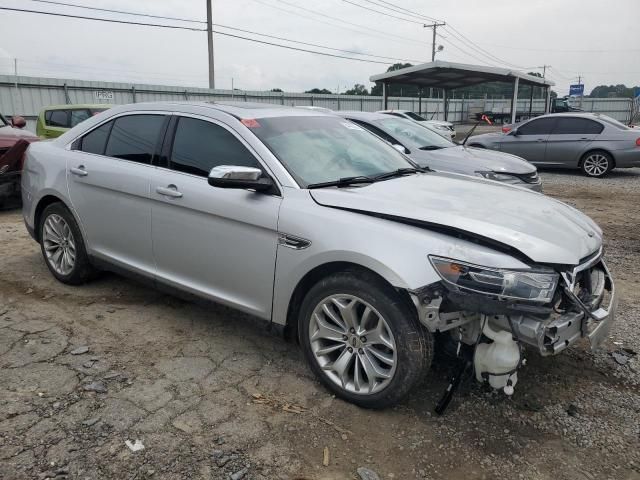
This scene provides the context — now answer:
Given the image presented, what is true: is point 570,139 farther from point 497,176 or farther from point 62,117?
point 62,117

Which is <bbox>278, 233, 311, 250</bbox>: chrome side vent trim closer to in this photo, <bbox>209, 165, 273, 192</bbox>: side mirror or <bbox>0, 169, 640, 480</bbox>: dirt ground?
<bbox>209, 165, 273, 192</bbox>: side mirror

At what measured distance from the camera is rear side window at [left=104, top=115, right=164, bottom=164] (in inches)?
156

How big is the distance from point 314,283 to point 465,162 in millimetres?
4808

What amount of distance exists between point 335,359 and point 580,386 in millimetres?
1525

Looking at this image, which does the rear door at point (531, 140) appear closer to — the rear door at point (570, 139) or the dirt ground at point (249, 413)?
the rear door at point (570, 139)

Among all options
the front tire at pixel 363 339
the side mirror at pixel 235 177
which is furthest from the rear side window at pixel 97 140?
the front tire at pixel 363 339

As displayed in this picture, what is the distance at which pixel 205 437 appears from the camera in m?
2.72

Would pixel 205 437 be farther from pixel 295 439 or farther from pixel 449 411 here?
pixel 449 411

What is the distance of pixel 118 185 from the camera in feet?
13.1

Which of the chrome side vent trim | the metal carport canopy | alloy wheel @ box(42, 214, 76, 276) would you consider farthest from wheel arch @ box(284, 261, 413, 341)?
the metal carport canopy

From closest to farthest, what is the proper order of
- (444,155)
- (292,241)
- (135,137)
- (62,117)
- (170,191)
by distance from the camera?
(292,241)
(170,191)
(135,137)
(444,155)
(62,117)

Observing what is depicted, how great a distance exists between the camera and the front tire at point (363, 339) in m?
2.70

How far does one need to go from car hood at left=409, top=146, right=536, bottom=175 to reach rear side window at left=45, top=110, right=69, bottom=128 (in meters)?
9.00

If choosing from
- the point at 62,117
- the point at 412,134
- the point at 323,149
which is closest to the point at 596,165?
the point at 412,134
